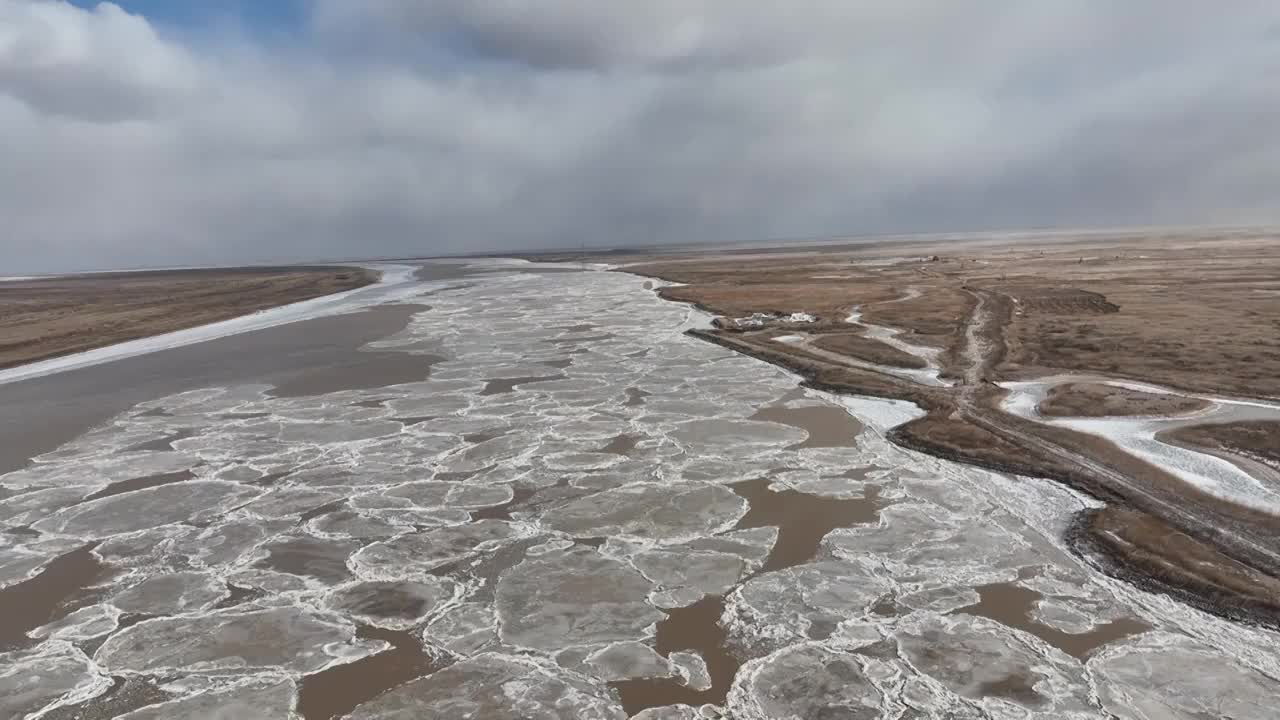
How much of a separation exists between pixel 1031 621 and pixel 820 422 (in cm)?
708

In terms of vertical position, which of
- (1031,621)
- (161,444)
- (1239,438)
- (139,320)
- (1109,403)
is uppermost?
(139,320)

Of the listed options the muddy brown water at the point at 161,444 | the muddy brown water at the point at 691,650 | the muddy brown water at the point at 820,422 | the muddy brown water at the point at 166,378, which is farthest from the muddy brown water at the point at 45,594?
the muddy brown water at the point at 820,422

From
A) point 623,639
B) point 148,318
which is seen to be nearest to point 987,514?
point 623,639

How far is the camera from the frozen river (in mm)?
5629

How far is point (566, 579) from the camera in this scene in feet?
24.8

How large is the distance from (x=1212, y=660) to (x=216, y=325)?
128 feet

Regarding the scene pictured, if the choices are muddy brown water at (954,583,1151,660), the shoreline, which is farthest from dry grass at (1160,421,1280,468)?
the shoreline

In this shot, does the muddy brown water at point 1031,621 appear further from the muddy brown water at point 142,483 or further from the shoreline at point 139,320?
the shoreline at point 139,320

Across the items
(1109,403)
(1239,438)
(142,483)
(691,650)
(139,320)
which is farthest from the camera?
(139,320)

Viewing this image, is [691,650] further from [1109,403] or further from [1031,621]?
[1109,403]

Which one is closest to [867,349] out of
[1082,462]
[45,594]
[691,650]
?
[1082,462]

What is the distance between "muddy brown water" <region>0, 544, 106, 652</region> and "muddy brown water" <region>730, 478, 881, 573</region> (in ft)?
25.6

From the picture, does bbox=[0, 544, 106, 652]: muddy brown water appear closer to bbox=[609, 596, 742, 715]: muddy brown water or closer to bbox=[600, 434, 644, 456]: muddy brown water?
bbox=[609, 596, 742, 715]: muddy brown water

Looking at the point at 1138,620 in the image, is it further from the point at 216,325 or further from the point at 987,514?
the point at 216,325
